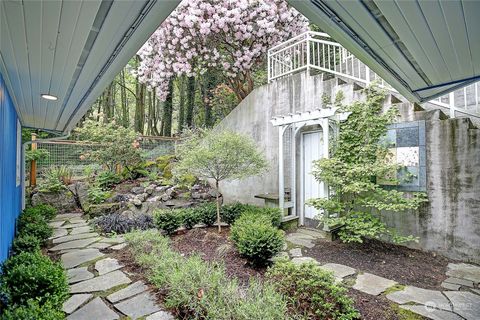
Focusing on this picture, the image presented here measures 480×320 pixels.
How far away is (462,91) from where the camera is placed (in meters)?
4.28

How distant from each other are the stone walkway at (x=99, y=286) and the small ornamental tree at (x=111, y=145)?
338 centimetres

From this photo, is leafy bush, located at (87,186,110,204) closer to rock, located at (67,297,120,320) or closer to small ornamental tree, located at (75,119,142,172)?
small ornamental tree, located at (75,119,142,172)

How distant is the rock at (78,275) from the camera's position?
302cm

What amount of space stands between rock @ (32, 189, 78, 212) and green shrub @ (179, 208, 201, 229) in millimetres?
3989

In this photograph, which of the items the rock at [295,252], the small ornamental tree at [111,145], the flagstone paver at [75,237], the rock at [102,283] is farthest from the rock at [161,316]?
the small ornamental tree at [111,145]

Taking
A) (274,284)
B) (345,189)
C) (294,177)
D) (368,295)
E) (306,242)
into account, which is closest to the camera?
(274,284)

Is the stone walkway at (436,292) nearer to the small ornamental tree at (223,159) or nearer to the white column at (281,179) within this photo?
the white column at (281,179)

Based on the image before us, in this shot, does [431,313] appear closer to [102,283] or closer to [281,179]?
[281,179]

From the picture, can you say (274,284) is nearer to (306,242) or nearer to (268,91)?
(306,242)

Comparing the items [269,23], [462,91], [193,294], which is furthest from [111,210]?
[462,91]

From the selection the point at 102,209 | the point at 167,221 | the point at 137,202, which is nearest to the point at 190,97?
the point at 137,202

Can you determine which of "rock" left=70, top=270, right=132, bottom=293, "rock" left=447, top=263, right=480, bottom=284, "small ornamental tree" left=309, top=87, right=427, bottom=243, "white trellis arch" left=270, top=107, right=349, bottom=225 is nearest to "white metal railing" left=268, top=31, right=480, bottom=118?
"small ornamental tree" left=309, top=87, right=427, bottom=243

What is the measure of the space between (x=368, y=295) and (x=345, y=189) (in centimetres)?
173

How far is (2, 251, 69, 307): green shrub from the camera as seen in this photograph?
201 cm
